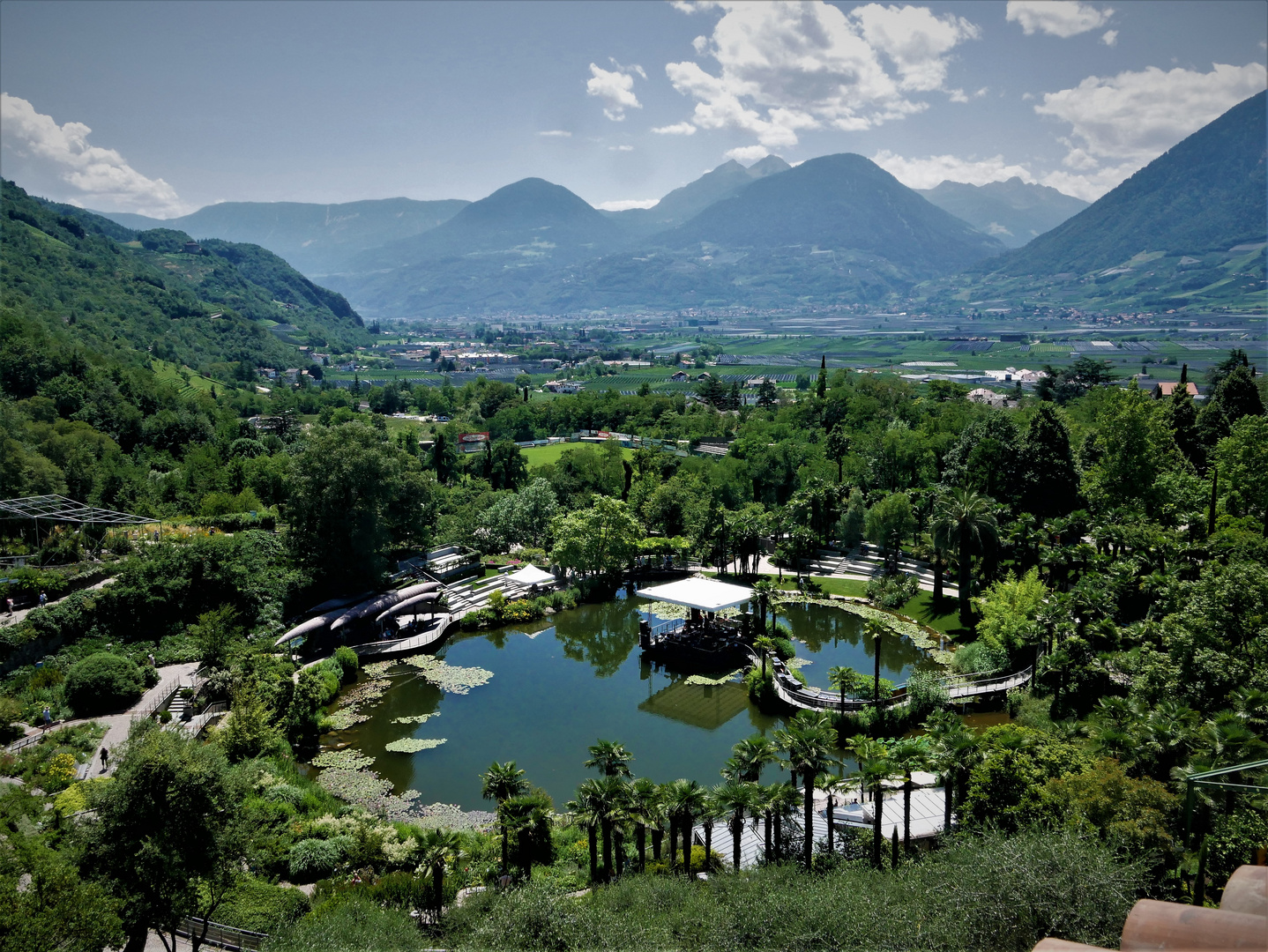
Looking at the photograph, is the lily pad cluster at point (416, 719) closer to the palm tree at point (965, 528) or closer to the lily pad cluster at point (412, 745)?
the lily pad cluster at point (412, 745)

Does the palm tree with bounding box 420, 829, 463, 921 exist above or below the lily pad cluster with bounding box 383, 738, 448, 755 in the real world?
above

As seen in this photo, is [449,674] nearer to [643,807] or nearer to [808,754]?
[643,807]

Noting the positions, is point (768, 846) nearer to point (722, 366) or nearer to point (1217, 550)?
point (1217, 550)

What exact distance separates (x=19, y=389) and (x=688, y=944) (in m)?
65.1

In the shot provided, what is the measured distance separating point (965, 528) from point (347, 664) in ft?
89.3

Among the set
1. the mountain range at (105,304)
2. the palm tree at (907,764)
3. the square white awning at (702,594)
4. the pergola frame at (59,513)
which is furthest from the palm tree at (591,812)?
the mountain range at (105,304)

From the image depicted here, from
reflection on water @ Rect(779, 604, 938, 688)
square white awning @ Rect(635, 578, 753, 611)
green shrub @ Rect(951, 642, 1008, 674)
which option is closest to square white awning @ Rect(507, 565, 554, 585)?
square white awning @ Rect(635, 578, 753, 611)

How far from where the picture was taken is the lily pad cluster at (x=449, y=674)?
31.3 metres

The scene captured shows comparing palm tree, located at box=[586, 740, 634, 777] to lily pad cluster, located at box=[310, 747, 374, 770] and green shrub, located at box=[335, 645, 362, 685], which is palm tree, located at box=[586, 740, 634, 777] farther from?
green shrub, located at box=[335, 645, 362, 685]

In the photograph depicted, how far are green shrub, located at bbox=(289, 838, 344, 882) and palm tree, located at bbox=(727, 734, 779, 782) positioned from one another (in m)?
10.2

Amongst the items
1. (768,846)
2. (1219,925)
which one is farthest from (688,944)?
(1219,925)

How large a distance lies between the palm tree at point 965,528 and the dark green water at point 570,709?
386 cm

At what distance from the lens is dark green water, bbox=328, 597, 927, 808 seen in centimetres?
2498

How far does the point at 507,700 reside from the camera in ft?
98.6
